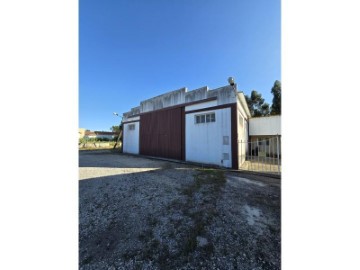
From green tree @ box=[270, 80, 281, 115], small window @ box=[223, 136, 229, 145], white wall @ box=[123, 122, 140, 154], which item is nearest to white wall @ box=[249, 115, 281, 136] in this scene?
small window @ box=[223, 136, 229, 145]

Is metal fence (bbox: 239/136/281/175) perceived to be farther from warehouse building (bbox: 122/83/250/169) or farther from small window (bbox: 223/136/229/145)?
small window (bbox: 223/136/229/145)

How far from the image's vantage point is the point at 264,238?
2.24 m

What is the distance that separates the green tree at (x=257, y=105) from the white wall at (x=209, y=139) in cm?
1612

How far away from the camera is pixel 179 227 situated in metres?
2.51

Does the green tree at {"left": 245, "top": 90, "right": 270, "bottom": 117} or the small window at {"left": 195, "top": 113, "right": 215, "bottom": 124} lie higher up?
the green tree at {"left": 245, "top": 90, "right": 270, "bottom": 117}

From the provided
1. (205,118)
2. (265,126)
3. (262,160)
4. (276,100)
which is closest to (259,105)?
(276,100)

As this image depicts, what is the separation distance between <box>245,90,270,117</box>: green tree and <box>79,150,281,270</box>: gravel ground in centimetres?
1936

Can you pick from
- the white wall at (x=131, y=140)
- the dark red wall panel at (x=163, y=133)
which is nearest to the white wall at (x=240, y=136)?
the dark red wall panel at (x=163, y=133)

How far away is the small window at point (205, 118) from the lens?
803cm

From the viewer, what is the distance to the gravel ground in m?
1.89

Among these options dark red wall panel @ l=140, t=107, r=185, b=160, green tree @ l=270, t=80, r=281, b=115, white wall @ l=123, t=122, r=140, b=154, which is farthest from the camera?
green tree @ l=270, t=80, r=281, b=115

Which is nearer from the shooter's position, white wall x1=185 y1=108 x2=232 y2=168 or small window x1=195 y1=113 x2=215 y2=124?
white wall x1=185 y1=108 x2=232 y2=168
